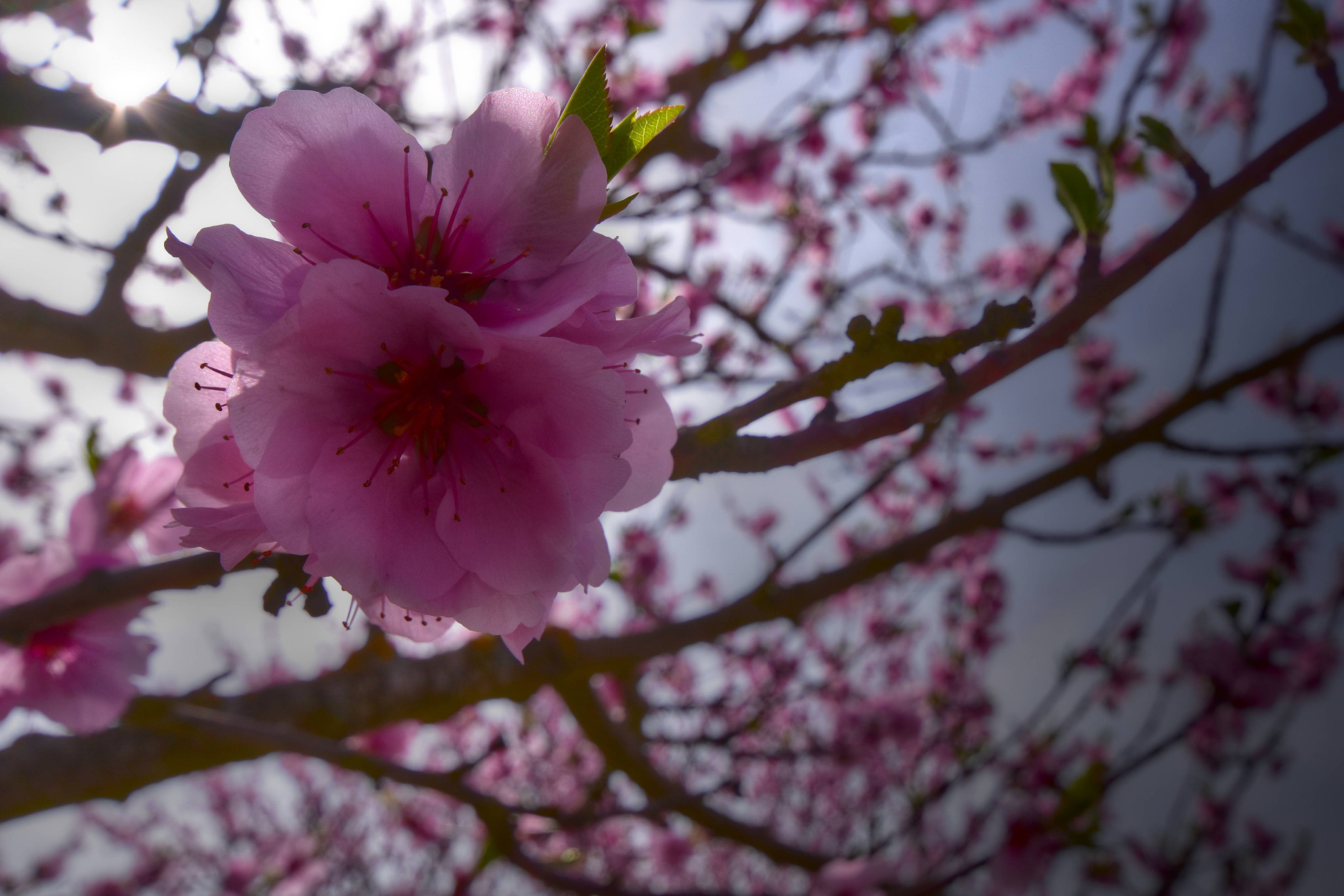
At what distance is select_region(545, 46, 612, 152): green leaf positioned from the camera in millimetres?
688

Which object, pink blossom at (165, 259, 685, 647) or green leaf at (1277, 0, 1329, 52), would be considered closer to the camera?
pink blossom at (165, 259, 685, 647)

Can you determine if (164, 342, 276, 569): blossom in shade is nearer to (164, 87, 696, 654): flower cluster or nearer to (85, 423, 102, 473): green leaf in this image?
(164, 87, 696, 654): flower cluster

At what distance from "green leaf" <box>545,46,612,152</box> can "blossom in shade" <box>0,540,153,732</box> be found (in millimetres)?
1305

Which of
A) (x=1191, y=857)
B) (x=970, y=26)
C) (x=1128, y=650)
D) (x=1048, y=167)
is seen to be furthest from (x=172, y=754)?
(x=970, y=26)

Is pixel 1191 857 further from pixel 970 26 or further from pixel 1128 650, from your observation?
pixel 970 26

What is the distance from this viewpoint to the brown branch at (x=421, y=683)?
1.66 m

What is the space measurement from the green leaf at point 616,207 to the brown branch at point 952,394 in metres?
0.27

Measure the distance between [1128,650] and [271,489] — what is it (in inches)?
149

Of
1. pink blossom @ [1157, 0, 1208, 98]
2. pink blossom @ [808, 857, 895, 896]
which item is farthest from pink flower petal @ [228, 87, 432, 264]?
pink blossom @ [1157, 0, 1208, 98]

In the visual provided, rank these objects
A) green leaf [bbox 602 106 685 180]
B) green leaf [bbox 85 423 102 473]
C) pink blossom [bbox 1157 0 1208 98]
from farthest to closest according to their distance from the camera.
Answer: pink blossom [bbox 1157 0 1208 98] → green leaf [bbox 85 423 102 473] → green leaf [bbox 602 106 685 180]

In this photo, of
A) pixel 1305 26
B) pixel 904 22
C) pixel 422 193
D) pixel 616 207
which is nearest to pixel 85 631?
A: pixel 422 193

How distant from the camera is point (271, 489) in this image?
645mm

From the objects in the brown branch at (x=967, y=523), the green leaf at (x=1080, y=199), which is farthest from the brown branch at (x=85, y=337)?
the green leaf at (x=1080, y=199)

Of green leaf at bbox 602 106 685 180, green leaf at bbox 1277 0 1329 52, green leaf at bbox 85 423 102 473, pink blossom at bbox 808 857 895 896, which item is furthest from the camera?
pink blossom at bbox 808 857 895 896
